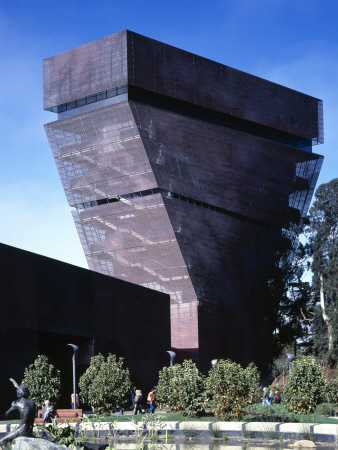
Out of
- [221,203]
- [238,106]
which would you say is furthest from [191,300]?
[238,106]

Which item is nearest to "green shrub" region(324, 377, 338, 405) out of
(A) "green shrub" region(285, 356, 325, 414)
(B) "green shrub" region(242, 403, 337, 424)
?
(B) "green shrub" region(242, 403, 337, 424)

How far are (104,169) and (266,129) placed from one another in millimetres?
16981

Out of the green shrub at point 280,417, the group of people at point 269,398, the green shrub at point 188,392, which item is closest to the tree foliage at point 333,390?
the green shrub at point 280,417

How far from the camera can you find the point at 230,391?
29.8 meters

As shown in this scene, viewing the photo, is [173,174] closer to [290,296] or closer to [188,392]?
[290,296]

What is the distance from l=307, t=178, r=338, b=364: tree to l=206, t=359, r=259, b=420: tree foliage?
3639 centimetres

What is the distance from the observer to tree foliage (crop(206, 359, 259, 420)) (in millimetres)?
29781

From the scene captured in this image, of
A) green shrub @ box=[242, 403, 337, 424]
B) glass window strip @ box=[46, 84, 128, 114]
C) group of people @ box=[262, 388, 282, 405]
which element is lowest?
green shrub @ box=[242, 403, 337, 424]

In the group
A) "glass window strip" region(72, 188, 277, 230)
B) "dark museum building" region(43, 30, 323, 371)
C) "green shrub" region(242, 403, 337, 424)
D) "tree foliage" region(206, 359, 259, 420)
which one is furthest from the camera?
"glass window strip" region(72, 188, 277, 230)

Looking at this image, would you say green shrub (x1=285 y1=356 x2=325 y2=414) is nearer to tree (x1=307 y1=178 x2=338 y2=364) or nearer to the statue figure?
the statue figure

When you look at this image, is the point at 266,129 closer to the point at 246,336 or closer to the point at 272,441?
the point at 246,336

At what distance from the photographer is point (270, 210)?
71250 millimetres

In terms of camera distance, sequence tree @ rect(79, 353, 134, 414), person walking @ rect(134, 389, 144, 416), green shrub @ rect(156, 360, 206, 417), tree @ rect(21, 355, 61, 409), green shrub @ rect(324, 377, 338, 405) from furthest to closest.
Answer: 1. green shrub @ rect(324, 377, 338, 405)
2. person walking @ rect(134, 389, 144, 416)
3. tree @ rect(21, 355, 61, 409)
4. tree @ rect(79, 353, 134, 414)
5. green shrub @ rect(156, 360, 206, 417)

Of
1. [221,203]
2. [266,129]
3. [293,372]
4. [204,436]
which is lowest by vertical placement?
[204,436]
